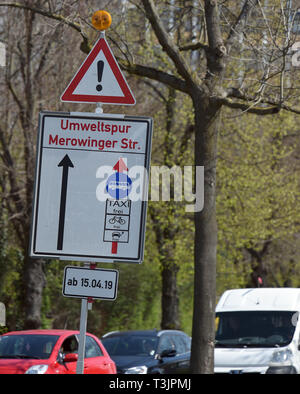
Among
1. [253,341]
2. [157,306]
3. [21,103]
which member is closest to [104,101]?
[253,341]

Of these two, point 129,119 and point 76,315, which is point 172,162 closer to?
point 76,315

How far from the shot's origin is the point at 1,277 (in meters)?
22.6

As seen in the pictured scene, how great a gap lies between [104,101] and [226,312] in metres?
9.51

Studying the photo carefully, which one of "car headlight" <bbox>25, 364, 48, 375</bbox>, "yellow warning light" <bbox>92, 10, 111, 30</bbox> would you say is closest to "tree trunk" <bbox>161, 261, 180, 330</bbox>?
"car headlight" <bbox>25, 364, 48, 375</bbox>

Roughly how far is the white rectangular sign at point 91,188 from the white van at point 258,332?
813 cm

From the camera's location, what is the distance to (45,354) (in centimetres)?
1208

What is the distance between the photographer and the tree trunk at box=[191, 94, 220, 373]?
10.5 m

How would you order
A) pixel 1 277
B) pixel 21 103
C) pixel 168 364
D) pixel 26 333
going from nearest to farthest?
pixel 26 333, pixel 168 364, pixel 21 103, pixel 1 277

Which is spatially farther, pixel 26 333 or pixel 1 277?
pixel 1 277

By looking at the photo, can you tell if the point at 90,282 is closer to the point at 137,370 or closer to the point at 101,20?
the point at 101,20

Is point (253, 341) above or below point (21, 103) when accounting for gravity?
below

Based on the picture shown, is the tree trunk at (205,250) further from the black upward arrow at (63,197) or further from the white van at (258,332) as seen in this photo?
the black upward arrow at (63,197)

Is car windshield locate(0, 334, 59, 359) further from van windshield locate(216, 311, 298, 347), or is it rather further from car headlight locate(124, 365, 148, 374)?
van windshield locate(216, 311, 298, 347)

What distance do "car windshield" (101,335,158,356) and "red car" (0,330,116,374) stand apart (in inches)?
90.5
